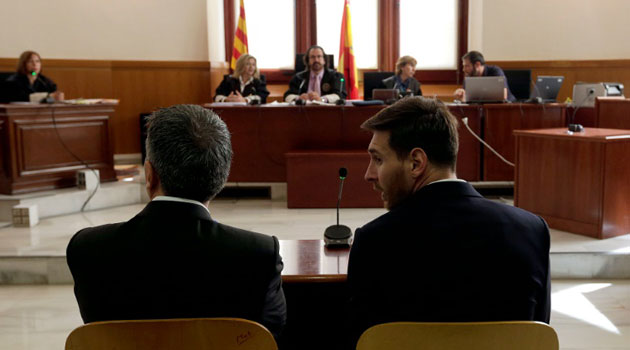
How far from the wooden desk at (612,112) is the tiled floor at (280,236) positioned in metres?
1.28

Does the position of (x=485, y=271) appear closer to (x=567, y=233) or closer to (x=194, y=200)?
(x=194, y=200)

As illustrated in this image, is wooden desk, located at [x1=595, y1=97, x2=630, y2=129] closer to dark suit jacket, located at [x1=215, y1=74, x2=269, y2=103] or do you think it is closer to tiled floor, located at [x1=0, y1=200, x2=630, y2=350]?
tiled floor, located at [x1=0, y1=200, x2=630, y2=350]

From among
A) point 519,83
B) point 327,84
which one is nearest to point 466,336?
point 327,84

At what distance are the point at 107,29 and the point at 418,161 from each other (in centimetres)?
670

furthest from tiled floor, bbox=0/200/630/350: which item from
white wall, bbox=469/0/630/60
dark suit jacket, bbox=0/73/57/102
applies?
white wall, bbox=469/0/630/60

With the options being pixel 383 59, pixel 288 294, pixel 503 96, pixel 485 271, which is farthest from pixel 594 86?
pixel 485 271

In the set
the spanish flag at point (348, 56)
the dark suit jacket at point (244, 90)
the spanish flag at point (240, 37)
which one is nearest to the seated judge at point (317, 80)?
the dark suit jacket at point (244, 90)

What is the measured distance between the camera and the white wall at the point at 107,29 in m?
7.06

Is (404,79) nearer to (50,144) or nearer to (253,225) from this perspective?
(253,225)

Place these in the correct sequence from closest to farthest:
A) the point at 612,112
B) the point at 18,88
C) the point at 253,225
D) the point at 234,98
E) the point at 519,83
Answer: the point at 253,225 < the point at 612,112 < the point at 234,98 < the point at 18,88 < the point at 519,83

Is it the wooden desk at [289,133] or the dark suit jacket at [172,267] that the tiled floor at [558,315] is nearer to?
the dark suit jacket at [172,267]

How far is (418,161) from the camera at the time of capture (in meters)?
1.49

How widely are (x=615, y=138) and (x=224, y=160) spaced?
3.31 m

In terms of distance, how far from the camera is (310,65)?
21.1 ft
